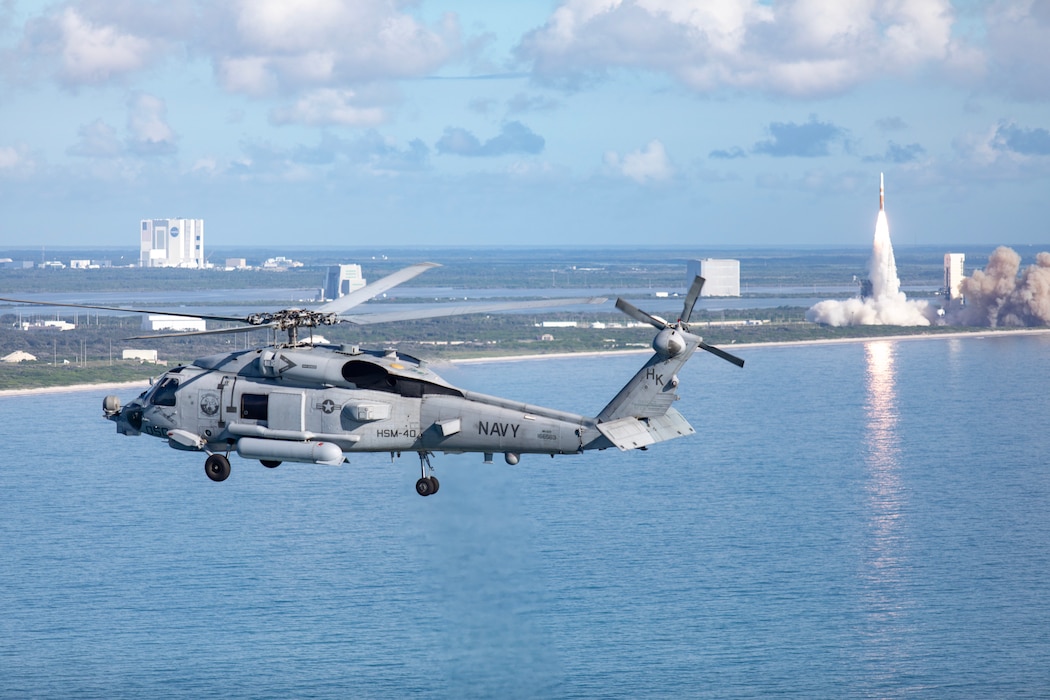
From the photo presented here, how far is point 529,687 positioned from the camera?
117 meters

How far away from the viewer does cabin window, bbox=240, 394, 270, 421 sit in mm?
39219

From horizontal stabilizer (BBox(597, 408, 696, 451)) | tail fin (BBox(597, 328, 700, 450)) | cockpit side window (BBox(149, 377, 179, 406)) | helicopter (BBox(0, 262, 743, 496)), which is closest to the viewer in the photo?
helicopter (BBox(0, 262, 743, 496))

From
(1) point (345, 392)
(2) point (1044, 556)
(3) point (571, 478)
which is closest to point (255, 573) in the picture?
(3) point (571, 478)

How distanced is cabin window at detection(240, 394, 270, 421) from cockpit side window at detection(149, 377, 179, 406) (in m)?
2.53

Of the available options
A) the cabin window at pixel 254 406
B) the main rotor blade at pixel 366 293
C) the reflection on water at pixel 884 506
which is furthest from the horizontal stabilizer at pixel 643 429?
the reflection on water at pixel 884 506

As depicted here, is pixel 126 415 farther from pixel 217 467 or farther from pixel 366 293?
pixel 366 293

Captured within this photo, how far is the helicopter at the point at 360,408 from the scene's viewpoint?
3869cm

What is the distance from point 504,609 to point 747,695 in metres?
26.8

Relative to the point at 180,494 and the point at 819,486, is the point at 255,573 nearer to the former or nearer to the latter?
the point at 180,494

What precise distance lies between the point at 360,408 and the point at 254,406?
3.30 meters

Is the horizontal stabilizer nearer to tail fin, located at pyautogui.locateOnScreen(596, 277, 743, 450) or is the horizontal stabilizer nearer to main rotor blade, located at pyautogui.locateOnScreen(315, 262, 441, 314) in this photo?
tail fin, located at pyautogui.locateOnScreen(596, 277, 743, 450)

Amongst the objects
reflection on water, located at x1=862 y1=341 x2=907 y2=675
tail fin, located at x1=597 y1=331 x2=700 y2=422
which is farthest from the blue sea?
tail fin, located at x1=597 y1=331 x2=700 y2=422

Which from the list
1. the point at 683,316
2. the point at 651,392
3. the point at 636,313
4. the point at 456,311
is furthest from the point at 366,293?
the point at 683,316

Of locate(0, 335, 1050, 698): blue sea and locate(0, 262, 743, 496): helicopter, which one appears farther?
locate(0, 335, 1050, 698): blue sea
